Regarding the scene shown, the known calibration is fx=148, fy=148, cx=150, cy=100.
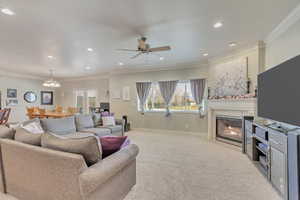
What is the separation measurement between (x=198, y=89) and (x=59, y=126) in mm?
4740

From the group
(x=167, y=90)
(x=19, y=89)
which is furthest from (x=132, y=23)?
(x=19, y=89)

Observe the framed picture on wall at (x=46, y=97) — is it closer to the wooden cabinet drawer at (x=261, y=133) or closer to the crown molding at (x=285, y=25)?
the wooden cabinet drawer at (x=261, y=133)

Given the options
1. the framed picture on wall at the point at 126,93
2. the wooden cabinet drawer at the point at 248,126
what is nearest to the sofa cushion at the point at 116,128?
the framed picture on wall at the point at 126,93

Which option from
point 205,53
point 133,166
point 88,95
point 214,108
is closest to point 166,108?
point 214,108

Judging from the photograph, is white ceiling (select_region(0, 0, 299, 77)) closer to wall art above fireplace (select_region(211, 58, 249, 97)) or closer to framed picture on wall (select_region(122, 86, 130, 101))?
wall art above fireplace (select_region(211, 58, 249, 97))

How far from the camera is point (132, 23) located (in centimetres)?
270

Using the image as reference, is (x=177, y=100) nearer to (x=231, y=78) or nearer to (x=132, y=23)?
(x=231, y=78)

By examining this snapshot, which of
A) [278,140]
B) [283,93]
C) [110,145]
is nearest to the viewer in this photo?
[110,145]

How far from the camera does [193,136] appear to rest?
5621 mm

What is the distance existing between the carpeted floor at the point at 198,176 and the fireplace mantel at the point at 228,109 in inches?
38.9

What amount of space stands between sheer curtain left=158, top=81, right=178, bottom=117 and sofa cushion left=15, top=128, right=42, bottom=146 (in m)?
4.83

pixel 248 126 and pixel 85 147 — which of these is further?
pixel 248 126

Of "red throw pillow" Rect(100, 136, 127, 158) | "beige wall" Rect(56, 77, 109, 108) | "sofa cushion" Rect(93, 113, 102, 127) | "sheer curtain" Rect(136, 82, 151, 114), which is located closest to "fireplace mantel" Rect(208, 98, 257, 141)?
"sheer curtain" Rect(136, 82, 151, 114)

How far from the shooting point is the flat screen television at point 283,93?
1.92 metres
